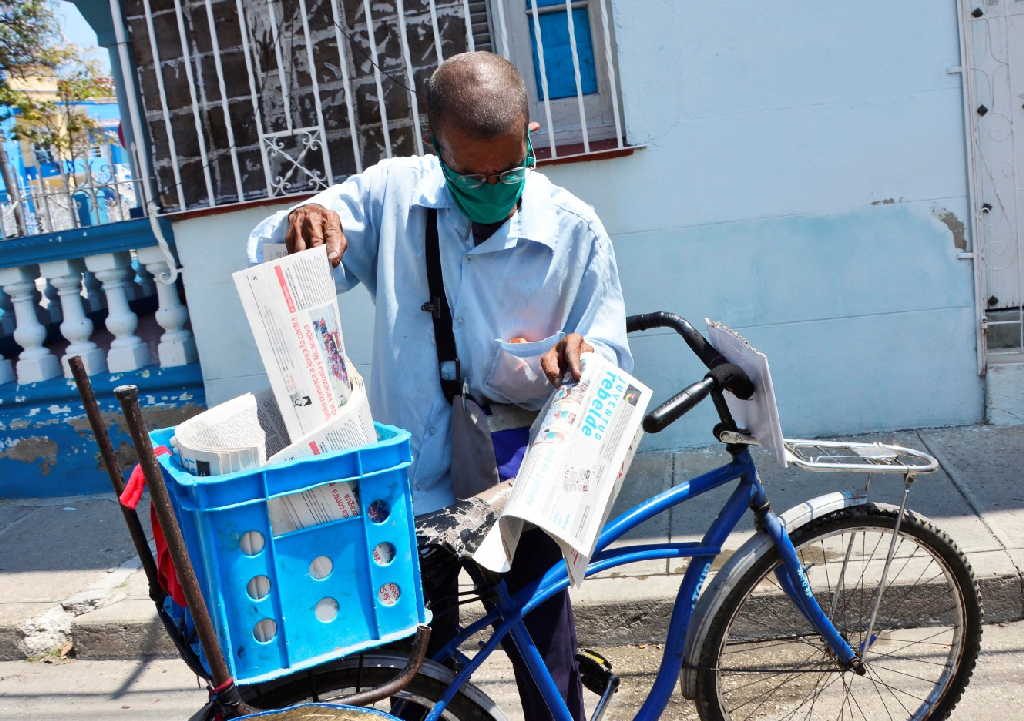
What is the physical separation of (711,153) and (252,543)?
11.1 feet

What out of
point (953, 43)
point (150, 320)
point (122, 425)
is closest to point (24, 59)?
point (150, 320)

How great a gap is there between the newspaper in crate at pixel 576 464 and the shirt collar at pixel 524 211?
35 cm

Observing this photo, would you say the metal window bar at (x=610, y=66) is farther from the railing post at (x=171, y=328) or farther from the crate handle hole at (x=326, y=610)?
the crate handle hole at (x=326, y=610)

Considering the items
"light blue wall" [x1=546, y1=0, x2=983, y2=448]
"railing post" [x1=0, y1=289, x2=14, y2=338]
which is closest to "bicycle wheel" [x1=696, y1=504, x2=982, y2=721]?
"light blue wall" [x1=546, y1=0, x2=983, y2=448]

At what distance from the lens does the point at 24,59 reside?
33.2ft

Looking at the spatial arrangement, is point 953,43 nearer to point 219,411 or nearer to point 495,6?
point 495,6

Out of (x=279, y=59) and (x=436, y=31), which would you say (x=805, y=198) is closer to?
(x=436, y=31)

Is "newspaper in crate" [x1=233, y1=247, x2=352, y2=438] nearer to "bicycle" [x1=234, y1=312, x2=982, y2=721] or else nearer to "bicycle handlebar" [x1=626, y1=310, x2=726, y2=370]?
"bicycle" [x1=234, y1=312, x2=982, y2=721]

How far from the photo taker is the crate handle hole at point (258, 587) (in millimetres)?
1769

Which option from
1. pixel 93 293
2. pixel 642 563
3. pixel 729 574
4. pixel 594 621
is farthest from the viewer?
pixel 93 293

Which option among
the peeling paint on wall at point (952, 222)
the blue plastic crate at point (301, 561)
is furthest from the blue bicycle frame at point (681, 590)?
the peeling paint on wall at point (952, 222)

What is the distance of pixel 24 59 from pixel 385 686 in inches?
386

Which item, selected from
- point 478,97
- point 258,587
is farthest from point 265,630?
point 478,97

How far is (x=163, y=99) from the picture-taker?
15.8 ft
